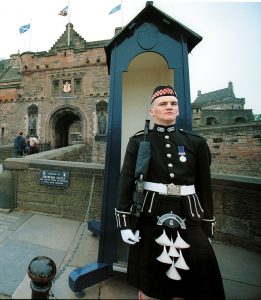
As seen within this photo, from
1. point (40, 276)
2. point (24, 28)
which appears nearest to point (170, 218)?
point (40, 276)

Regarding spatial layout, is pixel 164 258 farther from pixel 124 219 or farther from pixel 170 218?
pixel 124 219

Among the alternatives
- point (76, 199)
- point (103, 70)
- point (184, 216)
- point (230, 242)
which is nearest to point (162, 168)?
point (184, 216)

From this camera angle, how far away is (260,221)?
2.93m

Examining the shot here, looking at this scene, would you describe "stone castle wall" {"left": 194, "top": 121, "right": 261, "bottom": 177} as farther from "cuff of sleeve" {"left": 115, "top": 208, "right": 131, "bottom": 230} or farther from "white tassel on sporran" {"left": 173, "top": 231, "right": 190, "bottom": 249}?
"cuff of sleeve" {"left": 115, "top": 208, "right": 131, "bottom": 230}

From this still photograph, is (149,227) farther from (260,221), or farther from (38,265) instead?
(260,221)

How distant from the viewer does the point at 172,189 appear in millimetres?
1562

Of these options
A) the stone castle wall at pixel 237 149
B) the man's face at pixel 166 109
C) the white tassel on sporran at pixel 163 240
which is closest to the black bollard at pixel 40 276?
the white tassel on sporran at pixel 163 240

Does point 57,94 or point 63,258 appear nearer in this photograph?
point 63,258

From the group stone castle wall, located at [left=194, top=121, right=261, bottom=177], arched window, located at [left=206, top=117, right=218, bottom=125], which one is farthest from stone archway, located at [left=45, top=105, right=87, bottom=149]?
arched window, located at [left=206, top=117, right=218, bottom=125]

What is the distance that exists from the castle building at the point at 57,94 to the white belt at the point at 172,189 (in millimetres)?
15543

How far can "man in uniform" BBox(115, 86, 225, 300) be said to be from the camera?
4.87 ft

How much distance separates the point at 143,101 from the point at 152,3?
48.1 inches

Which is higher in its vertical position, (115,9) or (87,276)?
(115,9)

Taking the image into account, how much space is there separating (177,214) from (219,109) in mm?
28395
